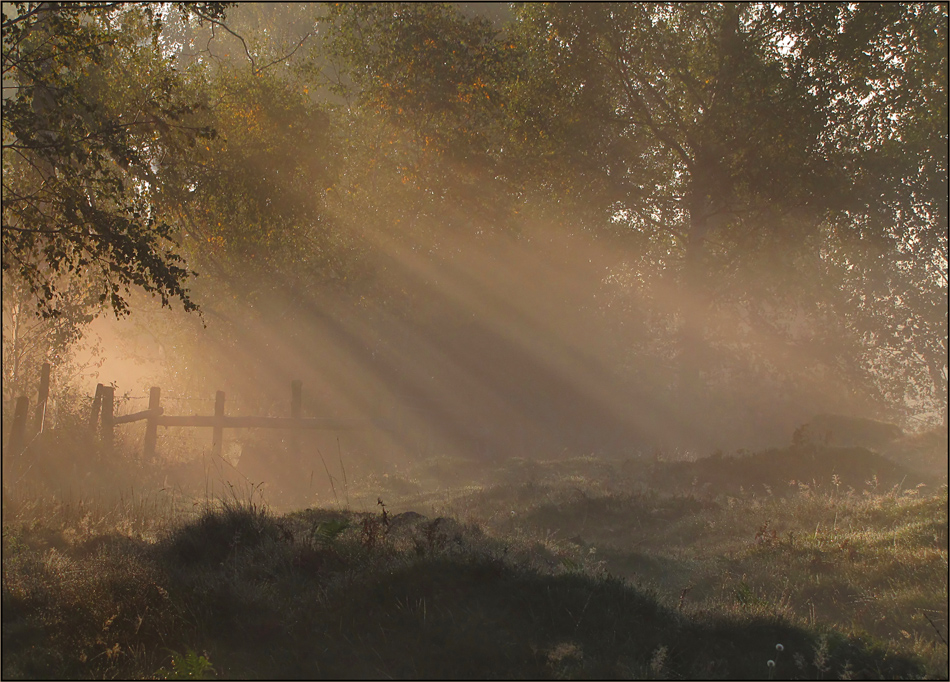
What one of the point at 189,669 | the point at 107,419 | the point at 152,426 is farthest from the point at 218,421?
the point at 189,669

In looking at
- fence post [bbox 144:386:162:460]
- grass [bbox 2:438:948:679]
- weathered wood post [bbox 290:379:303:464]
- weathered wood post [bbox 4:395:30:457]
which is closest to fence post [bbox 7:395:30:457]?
weathered wood post [bbox 4:395:30:457]

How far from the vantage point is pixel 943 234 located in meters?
21.4

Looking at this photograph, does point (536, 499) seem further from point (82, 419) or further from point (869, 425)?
point (869, 425)

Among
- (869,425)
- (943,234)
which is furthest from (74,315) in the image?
(869,425)

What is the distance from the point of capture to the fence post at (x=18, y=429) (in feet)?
42.9

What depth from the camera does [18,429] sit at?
43.4 feet

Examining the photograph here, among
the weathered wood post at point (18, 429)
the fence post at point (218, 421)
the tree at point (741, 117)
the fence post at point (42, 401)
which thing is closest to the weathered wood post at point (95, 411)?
the fence post at point (42, 401)

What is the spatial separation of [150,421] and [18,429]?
5245 millimetres

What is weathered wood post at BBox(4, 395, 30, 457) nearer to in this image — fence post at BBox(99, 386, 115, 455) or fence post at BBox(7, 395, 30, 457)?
fence post at BBox(7, 395, 30, 457)

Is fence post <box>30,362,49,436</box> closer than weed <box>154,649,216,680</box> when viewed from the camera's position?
No

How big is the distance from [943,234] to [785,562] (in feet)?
55.3

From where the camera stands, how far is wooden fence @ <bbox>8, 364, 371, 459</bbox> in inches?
524

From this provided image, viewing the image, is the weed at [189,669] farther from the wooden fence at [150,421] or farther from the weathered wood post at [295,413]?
the weathered wood post at [295,413]

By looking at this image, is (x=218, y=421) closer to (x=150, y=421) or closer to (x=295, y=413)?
(x=150, y=421)
